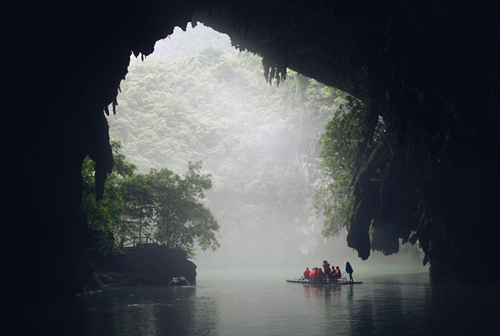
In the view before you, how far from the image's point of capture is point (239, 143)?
351 feet

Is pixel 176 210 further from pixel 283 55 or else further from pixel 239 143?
pixel 239 143

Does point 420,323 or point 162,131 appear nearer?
point 420,323

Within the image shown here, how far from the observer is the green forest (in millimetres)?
79688

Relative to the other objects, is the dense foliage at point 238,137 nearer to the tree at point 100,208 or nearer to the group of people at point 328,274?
the group of people at point 328,274

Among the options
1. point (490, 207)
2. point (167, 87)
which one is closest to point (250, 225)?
point (167, 87)

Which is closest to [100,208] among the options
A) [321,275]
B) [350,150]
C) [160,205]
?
[160,205]

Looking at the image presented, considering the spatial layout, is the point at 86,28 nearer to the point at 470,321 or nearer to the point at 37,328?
the point at 37,328

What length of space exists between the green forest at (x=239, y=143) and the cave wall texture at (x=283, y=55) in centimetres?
4270

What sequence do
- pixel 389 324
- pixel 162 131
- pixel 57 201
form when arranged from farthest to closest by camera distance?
pixel 162 131 < pixel 57 201 < pixel 389 324

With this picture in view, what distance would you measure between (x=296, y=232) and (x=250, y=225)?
38.3 feet

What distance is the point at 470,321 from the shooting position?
8.57 metres

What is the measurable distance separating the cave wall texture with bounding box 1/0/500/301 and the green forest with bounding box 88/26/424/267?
42702 mm

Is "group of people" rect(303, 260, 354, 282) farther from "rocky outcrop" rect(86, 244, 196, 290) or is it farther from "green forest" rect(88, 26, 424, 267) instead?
"green forest" rect(88, 26, 424, 267)

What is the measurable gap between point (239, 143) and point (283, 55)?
284ft
